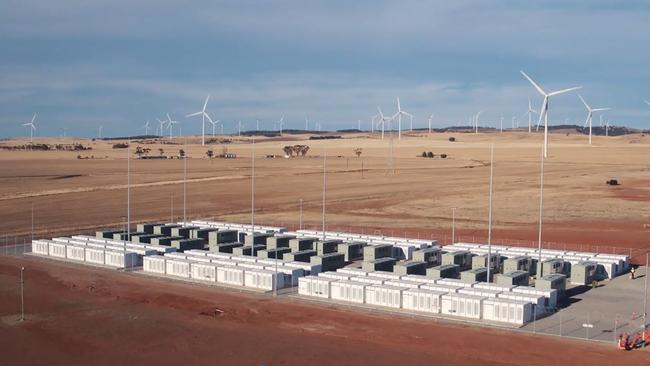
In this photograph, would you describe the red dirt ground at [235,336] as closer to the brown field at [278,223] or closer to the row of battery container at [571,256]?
the brown field at [278,223]

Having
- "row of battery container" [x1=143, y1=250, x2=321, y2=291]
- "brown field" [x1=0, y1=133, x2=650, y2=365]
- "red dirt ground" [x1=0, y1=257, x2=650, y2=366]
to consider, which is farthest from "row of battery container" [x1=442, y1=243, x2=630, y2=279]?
"red dirt ground" [x1=0, y1=257, x2=650, y2=366]

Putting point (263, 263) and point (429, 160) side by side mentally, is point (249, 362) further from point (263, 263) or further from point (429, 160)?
point (429, 160)

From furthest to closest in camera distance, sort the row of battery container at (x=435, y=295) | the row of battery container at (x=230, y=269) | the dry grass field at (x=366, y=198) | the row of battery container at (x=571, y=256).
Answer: the dry grass field at (x=366, y=198) < the row of battery container at (x=571, y=256) < the row of battery container at (x=230, y=269) < the row of battery container at (x=435, y=295)

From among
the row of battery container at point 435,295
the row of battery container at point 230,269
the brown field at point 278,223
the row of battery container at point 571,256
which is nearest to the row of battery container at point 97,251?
the brown field at point 278,223

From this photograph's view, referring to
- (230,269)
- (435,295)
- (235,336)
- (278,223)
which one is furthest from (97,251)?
(435,295)

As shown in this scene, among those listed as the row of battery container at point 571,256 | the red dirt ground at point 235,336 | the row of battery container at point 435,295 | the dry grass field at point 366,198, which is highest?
the dry grass field at point 366,198

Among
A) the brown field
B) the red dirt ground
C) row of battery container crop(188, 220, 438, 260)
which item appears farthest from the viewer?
row of battery container crop(188, 220, 438, 260)

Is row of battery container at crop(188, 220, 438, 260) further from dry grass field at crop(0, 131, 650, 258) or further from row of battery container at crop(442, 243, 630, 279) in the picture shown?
dry grass field at crop(0, 131, 650, 258)
